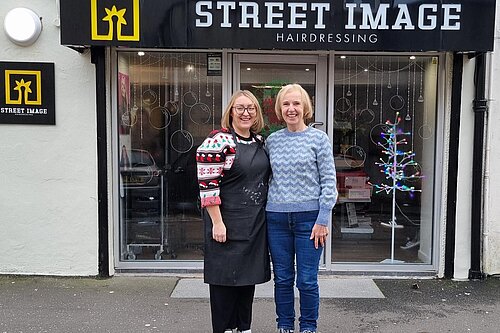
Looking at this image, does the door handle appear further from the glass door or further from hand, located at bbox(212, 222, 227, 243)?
hand, located at bbox(212, 222, 227, 243)

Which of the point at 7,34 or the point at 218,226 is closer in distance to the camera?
the point at 218,226

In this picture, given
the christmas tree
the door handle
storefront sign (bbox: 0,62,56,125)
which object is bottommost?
the christmas tree

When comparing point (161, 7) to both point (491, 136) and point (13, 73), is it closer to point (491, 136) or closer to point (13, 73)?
point (13, 73)

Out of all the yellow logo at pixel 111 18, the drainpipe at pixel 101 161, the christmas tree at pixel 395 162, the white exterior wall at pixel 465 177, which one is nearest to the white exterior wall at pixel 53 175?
the drainpipe at pixel 101 161

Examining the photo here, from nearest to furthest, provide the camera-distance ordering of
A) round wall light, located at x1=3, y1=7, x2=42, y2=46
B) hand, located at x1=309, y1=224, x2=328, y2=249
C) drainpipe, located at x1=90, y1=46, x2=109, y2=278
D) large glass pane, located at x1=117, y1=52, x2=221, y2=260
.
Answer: hand, located at x1=309, y1=224, x2=328, y2=249
round wall light, located at x1=3, y1=7, x2=42, y2=46
drainpipe, located at x1=90, y1=46, x2=109, y2=278
large glass pane, located at x1=117, y1=52, x2=221, y2=260

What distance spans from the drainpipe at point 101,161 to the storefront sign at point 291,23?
0.40 metres

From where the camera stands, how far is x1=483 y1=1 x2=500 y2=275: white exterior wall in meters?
4.97

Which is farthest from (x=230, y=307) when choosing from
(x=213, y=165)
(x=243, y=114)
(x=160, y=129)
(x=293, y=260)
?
(x=160, y=129)

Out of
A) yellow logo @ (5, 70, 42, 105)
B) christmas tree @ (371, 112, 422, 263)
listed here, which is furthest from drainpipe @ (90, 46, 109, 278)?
christmas tree @ (371, 112, 422, 263)

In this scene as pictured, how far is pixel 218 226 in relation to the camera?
3.18 metres

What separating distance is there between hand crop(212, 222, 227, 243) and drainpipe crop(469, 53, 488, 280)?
297cm

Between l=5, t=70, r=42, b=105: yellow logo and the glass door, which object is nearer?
l=5, t=70, r=42, b=105: yellow logo

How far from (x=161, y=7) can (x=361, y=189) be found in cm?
270

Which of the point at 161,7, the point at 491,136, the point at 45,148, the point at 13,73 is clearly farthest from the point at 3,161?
the point at 491,136
